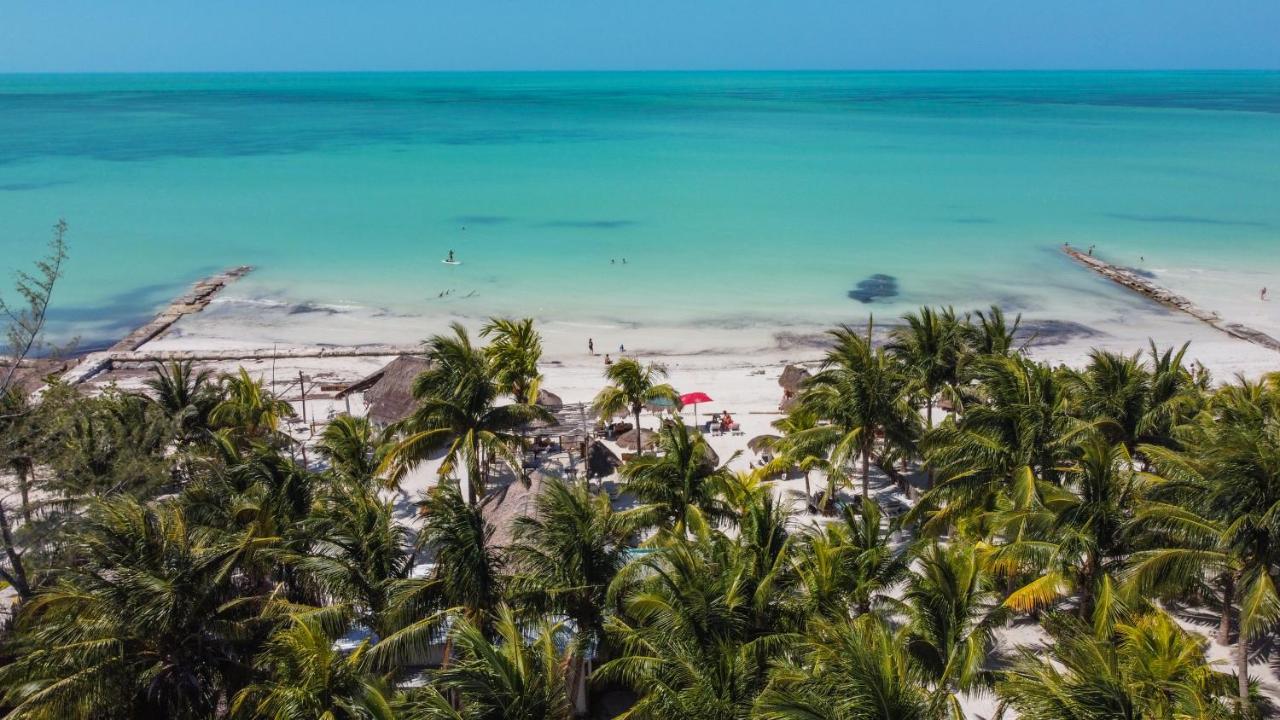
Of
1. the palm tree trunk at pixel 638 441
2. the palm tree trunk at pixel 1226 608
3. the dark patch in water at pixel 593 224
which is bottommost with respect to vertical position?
the palm tree trunk at pixel 1226 608

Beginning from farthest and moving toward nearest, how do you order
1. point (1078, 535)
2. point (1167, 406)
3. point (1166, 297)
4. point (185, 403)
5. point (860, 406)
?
point (1166, 297)
point (185, 403)
point (860, 406)
point (1167, 406)
point (1078, 535)

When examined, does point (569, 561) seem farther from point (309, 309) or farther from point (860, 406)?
point (309, 309)

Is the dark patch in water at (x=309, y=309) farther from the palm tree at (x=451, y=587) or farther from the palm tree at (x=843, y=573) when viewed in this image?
the palm tree at (x=843, y=573)

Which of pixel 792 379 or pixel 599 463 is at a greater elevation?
pixel 792 379

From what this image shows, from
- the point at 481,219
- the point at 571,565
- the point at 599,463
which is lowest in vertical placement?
the point at 599,463

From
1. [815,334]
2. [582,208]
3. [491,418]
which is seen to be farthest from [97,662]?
[582,208]

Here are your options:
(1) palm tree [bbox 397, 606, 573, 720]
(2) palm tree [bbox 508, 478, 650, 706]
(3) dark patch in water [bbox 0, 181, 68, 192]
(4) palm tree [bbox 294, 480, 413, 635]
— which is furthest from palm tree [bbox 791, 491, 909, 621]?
(3) dark patch in water [bbox 0, 181, 68, 192]

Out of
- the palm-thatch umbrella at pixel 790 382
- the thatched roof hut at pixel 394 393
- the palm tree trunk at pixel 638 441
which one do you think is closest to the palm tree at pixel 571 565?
the palm tree trunk at pixel 638 441

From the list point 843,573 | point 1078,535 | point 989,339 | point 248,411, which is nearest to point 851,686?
point 843,573
